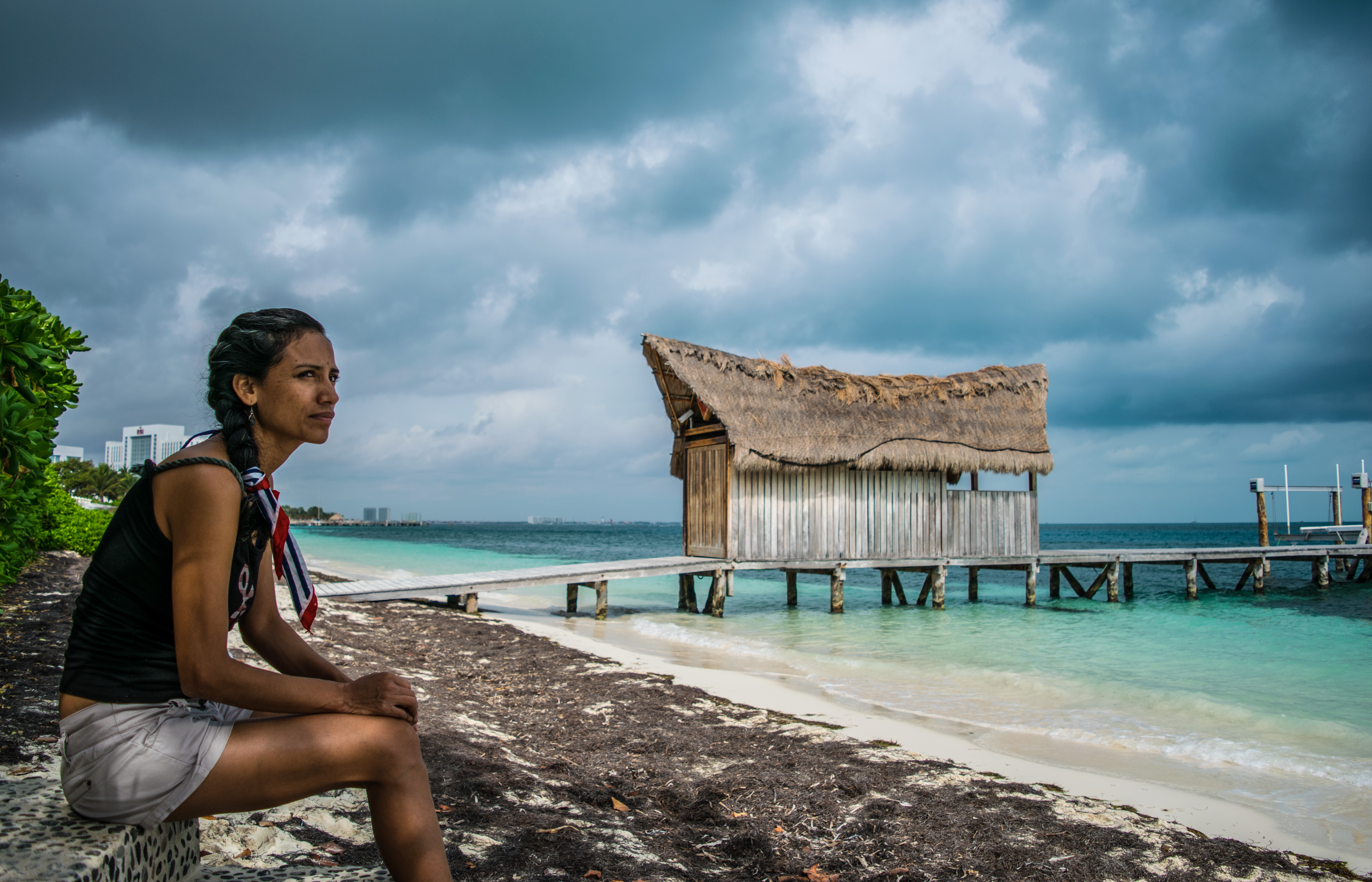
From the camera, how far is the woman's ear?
187 centimetres

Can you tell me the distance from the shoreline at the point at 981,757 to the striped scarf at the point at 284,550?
4.36 m

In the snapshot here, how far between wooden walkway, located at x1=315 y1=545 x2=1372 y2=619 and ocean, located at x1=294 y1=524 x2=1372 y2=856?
20.1 inches

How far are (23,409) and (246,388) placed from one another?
164cm

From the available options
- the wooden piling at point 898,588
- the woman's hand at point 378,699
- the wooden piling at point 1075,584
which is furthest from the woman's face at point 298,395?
the wooden piling at point 1075,584

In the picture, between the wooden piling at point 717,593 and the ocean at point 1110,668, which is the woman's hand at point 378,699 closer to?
the ocean at point 1110,668

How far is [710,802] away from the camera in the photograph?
12.9 ft

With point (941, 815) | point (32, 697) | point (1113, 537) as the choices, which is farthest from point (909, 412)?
point (1113, 537)

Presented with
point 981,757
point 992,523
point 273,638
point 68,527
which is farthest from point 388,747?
point 992,523

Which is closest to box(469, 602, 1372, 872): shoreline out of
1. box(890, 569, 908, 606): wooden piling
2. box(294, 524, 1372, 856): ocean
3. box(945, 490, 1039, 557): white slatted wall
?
box(294, 524, 1372, 856): ocean

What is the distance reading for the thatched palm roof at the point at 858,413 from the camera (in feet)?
44.4

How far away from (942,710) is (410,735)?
6.33m

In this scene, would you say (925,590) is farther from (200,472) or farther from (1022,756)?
(200,472)

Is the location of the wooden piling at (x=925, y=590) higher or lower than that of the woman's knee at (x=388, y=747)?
lower

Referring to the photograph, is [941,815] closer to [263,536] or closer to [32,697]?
[263,536]
